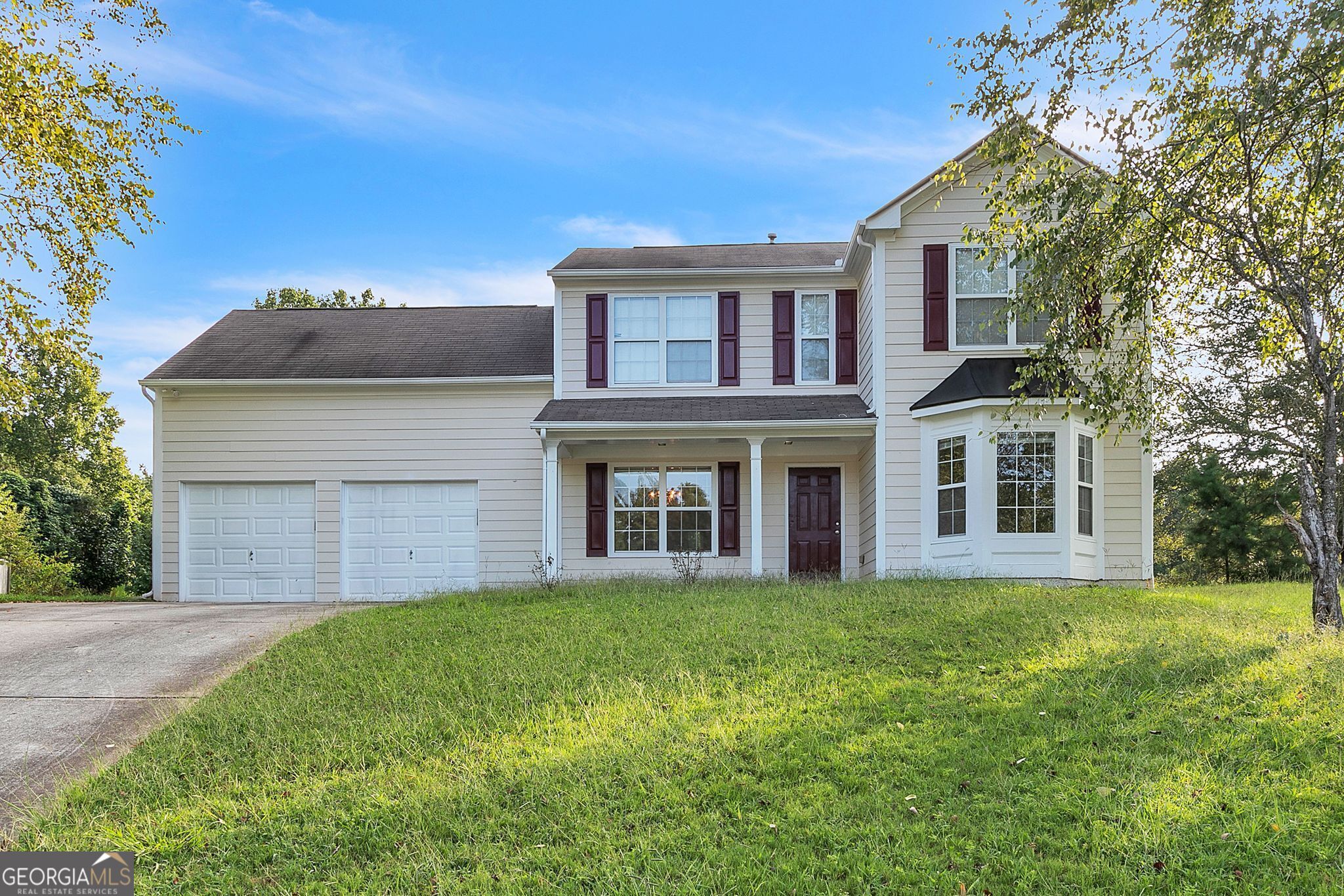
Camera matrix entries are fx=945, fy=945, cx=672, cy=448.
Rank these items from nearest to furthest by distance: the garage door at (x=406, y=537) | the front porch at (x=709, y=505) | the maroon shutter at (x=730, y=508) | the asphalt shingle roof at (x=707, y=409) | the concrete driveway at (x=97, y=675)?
the concrete driveway at (x=97, y=675) < the asphalt shingle roof at (x=707, y=409) < the front porch at (x=709, y=505) < the maroon shutter at (x=730, y=508) < the garage door at (x=406, y=537)

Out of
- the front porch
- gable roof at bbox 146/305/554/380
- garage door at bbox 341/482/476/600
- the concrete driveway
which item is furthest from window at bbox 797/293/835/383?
the concrete driveway

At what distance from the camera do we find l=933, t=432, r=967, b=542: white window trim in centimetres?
1272

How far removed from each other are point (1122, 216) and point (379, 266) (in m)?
17.6

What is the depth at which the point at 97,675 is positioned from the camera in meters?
8.20

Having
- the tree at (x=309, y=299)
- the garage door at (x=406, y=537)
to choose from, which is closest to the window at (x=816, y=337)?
the garage door at (x=406, y=537)

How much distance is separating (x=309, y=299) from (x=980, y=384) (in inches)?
988

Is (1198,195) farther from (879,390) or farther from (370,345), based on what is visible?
(370,345)

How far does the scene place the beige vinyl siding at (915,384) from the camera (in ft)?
43.0

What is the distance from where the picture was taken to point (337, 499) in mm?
15531

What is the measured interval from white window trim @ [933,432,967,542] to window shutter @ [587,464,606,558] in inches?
208

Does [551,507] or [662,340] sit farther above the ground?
[662,340]

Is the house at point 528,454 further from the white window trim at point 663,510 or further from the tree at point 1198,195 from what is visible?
the tree at point 1198,195

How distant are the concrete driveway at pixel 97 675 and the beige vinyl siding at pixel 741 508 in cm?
424

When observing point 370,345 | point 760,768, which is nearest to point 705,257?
point 370,345
